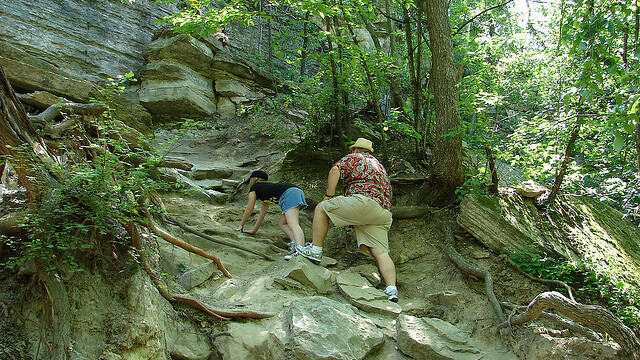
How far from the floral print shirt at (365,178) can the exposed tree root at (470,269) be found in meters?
1.00

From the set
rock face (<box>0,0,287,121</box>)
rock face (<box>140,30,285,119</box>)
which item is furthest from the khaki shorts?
rock face (<box>140,30,285,119</box>)

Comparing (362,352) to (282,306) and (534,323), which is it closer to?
(282,306)

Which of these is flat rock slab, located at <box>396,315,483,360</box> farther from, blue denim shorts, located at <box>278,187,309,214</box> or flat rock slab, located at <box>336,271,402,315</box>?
blue denim shorts, located at <box>278,187,309,214</box>

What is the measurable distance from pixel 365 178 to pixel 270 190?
61.4 inches

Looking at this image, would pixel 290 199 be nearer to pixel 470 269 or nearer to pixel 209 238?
pixel 209 238

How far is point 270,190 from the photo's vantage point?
5.76 m

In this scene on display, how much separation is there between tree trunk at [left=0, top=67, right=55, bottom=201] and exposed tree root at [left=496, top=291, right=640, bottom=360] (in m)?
4.07

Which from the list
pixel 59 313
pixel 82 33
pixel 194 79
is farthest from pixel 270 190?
pixel 82 33

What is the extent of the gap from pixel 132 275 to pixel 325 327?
1.69 m

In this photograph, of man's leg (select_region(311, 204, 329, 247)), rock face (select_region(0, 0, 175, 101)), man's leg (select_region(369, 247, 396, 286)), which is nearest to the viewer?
man's leg (select_region(369, 247, 396, 286))

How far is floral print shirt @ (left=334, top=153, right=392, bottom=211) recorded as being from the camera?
4.89 m

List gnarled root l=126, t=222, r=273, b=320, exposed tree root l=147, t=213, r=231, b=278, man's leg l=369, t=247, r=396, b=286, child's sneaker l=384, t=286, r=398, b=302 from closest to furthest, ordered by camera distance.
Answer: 1. gnarled root l=126, t=222, r=273, b=320
2. exposed tree root l=147, t=213, r=231, b=278
3. child's sneaker l=384, t=286, r=398, b=302
4. man's leg l=369, t=247, r=396, b=286

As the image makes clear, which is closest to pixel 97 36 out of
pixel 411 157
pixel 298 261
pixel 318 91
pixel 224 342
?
pixel 318 91

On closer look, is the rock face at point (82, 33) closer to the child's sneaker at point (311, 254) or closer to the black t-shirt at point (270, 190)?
the black t-shirt at point (270, 190)
